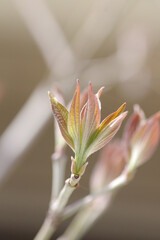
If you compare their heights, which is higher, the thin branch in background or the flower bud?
the thin branch in background

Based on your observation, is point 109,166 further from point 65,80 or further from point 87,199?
point 65,80

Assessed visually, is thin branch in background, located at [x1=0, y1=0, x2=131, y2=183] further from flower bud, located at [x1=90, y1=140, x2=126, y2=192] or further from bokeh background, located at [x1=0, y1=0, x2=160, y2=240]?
flower bud, located at [x1=90, y1=140, x2=126, y2=192]

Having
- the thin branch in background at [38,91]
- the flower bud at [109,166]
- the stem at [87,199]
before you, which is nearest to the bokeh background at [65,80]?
the thin branch in background at [38,91]

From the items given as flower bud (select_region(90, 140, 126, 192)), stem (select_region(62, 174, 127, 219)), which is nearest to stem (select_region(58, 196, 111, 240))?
flower bud (select_region(90, 140, 126, 192))

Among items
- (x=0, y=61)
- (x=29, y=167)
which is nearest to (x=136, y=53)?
(x=0, y=61)

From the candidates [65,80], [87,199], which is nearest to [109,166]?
[87,199]

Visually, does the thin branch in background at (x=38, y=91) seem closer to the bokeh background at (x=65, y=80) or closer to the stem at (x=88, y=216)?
the bokeh background at (x=65, y=80)

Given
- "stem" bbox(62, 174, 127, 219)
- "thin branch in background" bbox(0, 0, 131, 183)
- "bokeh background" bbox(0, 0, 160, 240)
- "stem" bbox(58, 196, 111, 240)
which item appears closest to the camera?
"stem" bbox(62, 174, 127, 219)

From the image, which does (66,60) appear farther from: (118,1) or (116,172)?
(116,172)
